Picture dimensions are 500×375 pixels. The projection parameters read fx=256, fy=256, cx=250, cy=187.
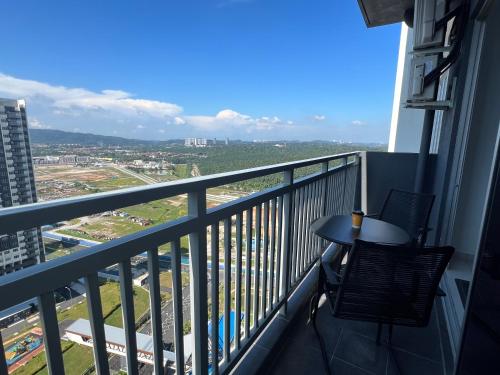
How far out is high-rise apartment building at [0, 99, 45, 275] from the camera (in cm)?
61

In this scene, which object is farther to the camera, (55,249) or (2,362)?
(55,249)

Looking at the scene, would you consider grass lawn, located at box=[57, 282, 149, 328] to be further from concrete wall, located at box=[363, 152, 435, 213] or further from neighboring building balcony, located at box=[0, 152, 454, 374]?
concrete wall, located at box=[363, 152, 435, 213]

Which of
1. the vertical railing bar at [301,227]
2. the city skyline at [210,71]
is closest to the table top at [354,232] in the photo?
the vertical railing bar at [301,227]

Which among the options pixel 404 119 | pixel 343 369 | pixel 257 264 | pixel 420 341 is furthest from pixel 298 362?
pixel 404 119

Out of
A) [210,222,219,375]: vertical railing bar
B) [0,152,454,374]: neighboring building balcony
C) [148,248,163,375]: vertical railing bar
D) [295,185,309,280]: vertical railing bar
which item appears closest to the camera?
[0,152,454,374]: neighboring building balcony

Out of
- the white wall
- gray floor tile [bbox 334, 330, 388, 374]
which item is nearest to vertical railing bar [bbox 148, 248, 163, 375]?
gray floor tile [bbox 334, 330, 388, 374]

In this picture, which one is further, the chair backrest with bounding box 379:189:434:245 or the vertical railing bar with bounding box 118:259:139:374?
the chair backrest with bounding box 379:189:434:245

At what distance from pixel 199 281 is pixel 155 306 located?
227 mm

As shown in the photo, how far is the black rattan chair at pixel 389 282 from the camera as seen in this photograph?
1.35 metres

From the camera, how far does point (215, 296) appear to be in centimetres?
131

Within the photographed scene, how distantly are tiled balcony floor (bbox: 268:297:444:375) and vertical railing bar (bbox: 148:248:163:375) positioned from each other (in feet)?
3.52

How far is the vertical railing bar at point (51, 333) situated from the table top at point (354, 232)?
168cm

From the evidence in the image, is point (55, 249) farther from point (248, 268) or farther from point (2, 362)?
point (248, 268)

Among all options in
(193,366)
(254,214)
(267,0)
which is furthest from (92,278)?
(267,0)
